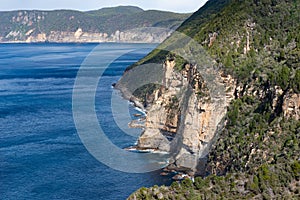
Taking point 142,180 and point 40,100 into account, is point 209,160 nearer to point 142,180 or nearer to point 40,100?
point 142,180

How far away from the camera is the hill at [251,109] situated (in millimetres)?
34906

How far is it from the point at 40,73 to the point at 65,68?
1474 centimetres

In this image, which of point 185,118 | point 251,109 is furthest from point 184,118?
point 251,109

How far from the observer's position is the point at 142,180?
60156 mm

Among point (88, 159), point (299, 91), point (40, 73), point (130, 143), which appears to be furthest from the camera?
point (40, 73)

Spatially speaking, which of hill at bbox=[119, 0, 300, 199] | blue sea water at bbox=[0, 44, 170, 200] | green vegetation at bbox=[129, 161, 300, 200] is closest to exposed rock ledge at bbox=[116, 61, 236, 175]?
hill at bbox=[119, 0, 300, 199]

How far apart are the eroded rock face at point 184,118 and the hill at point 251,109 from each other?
0.21 metres

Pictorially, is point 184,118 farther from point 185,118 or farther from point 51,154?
point 51,154

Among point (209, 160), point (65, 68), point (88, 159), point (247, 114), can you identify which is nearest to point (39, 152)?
point (88, 159)

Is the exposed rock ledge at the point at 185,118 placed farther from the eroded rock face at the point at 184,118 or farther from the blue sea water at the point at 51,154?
the blue sea water at the point at 51,154

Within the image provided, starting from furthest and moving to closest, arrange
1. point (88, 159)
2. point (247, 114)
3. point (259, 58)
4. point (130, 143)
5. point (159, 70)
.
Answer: point (159, 70) → point (130, 143) → point (88, 159) → point (259, 58) → point (247, 114)

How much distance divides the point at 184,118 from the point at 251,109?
14.5m

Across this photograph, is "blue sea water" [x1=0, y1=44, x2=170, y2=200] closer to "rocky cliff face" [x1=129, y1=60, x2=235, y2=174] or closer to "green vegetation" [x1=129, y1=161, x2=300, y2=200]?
"rocky cliff face" [x1=129, y1=60, x2=235, y2=174]

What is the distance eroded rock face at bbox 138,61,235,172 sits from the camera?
6166 cm
